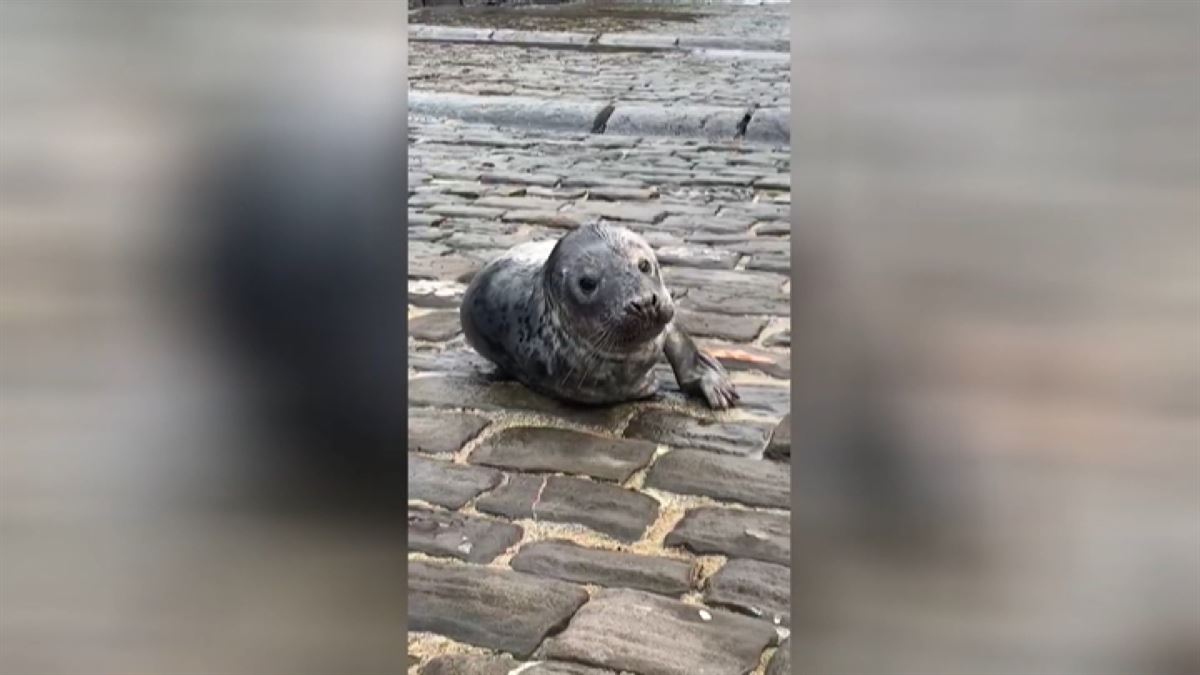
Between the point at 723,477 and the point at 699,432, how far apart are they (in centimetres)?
24

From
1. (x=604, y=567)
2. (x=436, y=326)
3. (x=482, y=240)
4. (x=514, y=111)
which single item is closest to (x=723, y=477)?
(x=604, y=567)

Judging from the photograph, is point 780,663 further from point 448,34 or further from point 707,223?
point 448,34

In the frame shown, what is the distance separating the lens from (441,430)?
2328 mm

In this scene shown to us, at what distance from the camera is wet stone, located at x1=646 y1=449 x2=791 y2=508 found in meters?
2.04

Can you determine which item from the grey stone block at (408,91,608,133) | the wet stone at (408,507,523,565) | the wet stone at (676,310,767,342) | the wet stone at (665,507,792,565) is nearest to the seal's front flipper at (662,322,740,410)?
the wet stone at (676,310,767,342)

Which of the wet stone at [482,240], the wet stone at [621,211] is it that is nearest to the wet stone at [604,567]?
the wet stone at [482,240]

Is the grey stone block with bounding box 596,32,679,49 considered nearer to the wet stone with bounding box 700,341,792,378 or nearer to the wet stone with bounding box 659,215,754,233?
the wet stone with bounding box 659,215,754,233

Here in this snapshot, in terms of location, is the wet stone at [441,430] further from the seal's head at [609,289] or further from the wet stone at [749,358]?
the wet stone at [749,358]
